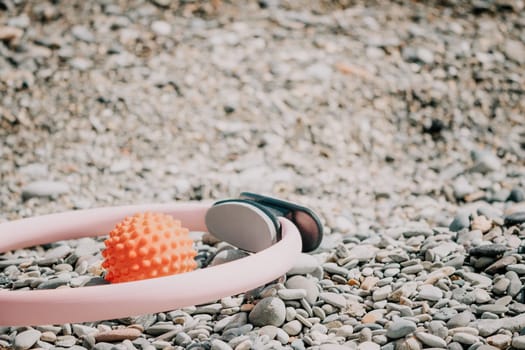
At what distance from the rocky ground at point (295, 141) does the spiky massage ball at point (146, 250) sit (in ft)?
0.57

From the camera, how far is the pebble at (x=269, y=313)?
2385 millimetres

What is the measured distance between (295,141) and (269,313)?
2.36 meters

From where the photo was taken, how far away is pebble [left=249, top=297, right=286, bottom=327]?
2.38 metres

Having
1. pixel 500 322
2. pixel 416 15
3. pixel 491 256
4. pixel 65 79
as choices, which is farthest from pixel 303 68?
pixel 500 322

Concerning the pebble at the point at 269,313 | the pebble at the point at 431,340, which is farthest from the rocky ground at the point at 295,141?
the pebble at the point at 431,340

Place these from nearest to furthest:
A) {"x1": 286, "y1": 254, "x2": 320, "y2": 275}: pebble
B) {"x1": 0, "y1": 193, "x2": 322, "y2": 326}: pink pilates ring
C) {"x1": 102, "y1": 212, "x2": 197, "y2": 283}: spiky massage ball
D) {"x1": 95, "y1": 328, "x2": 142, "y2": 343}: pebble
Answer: {"x1": 0, "y1": 193, "x2": 322, "y2": 326}: pink pilates ring → {"x1": 95, "y1": 328, "x2": 142, "y2": 343}: pebble → {"x1": 102, "y1": 212, "x2": 197, "y2": 283}: spiky massage ball → {"x1": 286, "y1": 254, "x2": 320, "y2": 275}: pebble

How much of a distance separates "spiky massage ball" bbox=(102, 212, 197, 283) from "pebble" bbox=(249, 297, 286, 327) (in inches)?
12.3

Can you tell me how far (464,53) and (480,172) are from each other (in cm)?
134

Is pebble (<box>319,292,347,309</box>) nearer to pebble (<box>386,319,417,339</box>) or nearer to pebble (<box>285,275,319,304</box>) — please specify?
pebble (<box>285,275,319,304</box>)

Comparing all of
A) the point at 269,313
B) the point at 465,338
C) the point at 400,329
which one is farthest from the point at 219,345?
the point at 465,338

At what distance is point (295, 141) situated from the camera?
4.63m

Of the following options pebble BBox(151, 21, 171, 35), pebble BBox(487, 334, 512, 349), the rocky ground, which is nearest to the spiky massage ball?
the rocky ground

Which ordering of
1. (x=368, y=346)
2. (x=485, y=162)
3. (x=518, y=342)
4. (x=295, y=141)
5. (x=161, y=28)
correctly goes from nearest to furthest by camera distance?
(x=518, y=342) < (x=368, y=346) < (x=485, y=162) < (x=295, y=141) < (x=161, y=28)

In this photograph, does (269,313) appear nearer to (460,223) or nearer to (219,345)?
(219,345)
